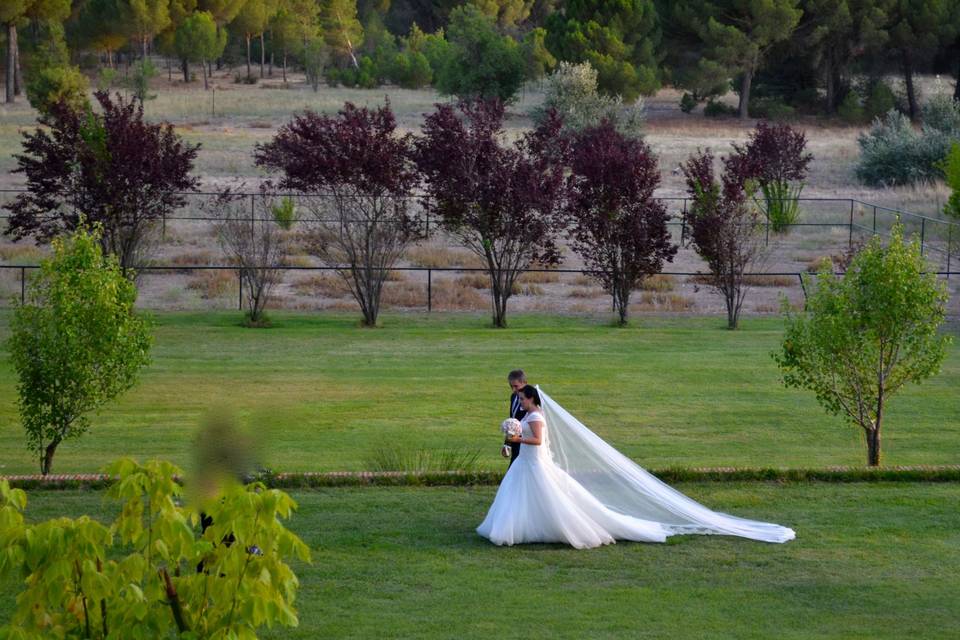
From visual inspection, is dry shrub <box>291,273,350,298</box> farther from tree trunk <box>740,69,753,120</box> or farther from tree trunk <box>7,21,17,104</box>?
tree trunk <box>7,21,17,104</box>

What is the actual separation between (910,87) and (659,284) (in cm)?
3903

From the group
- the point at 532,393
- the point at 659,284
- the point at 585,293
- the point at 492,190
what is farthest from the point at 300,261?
the point at 532,393

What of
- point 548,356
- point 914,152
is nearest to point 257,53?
point 914,152

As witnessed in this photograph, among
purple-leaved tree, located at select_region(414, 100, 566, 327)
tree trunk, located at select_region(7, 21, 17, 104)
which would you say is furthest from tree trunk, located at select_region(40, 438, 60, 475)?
tree trunk, located at select_region(7, 21, 17, 104)

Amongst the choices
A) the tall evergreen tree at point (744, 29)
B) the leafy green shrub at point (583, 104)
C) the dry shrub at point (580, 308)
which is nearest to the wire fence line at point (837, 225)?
the dry shrub at point (580, 308)

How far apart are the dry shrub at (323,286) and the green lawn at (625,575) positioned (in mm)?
20082

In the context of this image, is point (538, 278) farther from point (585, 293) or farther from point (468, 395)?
point (468, 395)

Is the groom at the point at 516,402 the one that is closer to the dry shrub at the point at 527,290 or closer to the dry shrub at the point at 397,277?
the dry shrub at the point at 527,290

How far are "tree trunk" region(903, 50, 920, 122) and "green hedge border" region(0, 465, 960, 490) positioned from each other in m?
56.2

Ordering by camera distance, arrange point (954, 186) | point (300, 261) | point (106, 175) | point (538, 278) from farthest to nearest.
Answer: point (954, 186) → point (300, 261) → point (538, 278) → point (106, 175)

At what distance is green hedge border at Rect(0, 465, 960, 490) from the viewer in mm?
12797

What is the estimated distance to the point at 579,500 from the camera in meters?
11.1

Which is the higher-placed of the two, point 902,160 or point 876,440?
point 902,160

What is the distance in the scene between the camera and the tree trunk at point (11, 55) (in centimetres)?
6669
